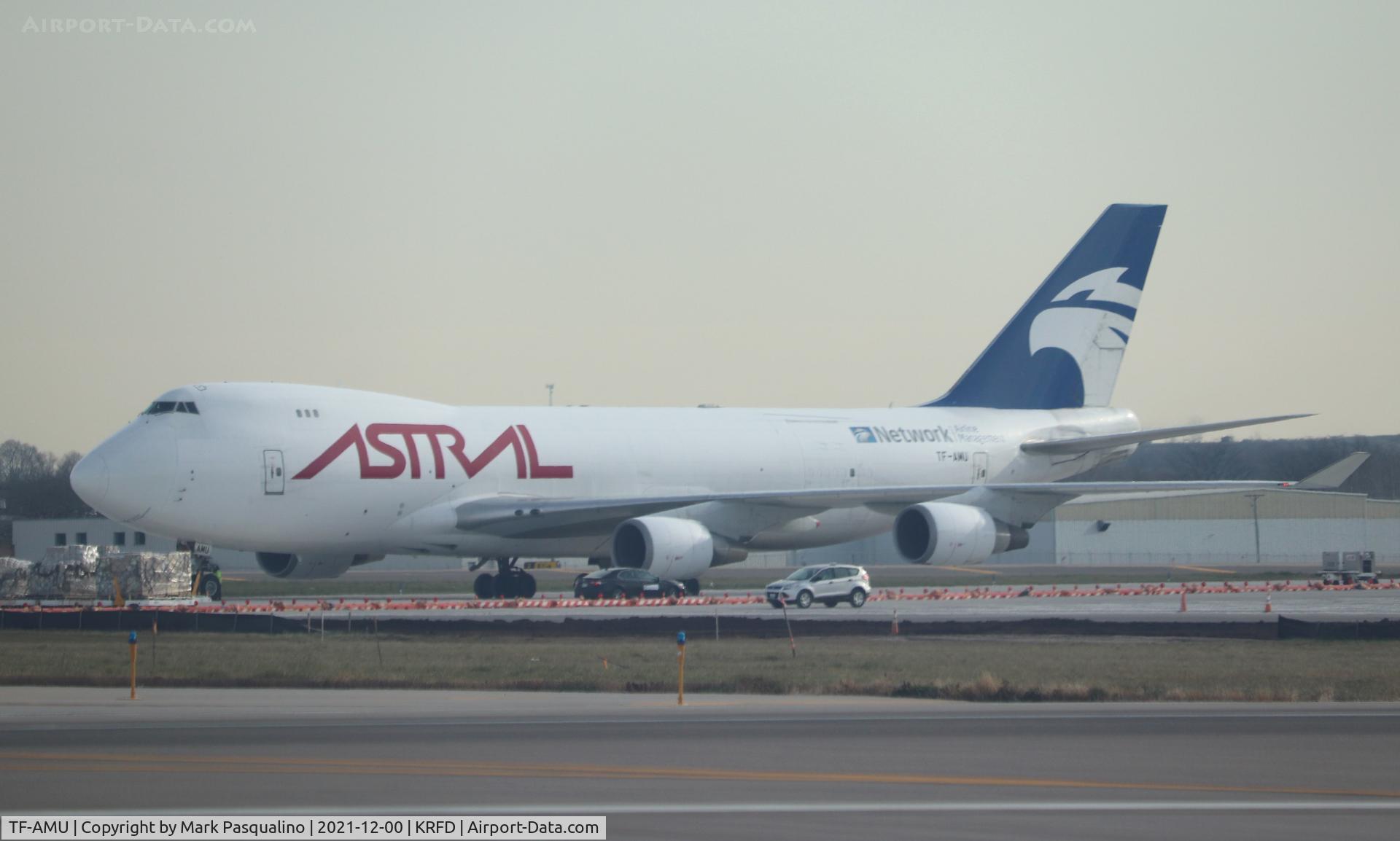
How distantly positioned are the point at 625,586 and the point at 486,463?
191 inches

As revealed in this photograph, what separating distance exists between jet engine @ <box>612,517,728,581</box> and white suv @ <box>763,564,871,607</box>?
2.09 metres

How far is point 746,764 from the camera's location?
1541cm

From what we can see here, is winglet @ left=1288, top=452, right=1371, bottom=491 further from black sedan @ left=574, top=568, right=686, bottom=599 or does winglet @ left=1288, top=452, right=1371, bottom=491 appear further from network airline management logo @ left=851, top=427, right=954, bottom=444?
black sedan @ left=574, top=568, right=686, bottom=599

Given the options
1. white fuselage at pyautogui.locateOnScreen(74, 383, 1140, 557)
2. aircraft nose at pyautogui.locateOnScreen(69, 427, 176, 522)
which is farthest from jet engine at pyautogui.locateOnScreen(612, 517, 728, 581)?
aircraft nose at pyautogui.locateOnScreen(69, 427, 176, 522)

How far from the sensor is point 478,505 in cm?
4375

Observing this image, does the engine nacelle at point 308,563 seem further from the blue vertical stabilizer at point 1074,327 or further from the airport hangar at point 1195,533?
the airport hangar at point 1195,533

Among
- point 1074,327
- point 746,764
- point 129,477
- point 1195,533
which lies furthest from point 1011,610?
point 1195,533

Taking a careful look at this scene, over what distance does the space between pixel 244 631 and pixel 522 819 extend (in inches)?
983

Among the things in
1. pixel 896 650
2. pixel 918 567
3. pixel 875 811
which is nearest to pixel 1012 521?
pixel 896 650

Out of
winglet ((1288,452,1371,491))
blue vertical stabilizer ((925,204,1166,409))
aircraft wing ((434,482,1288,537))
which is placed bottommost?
aircraft wing ((434,482,1288,537))

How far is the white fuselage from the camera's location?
132 feet
